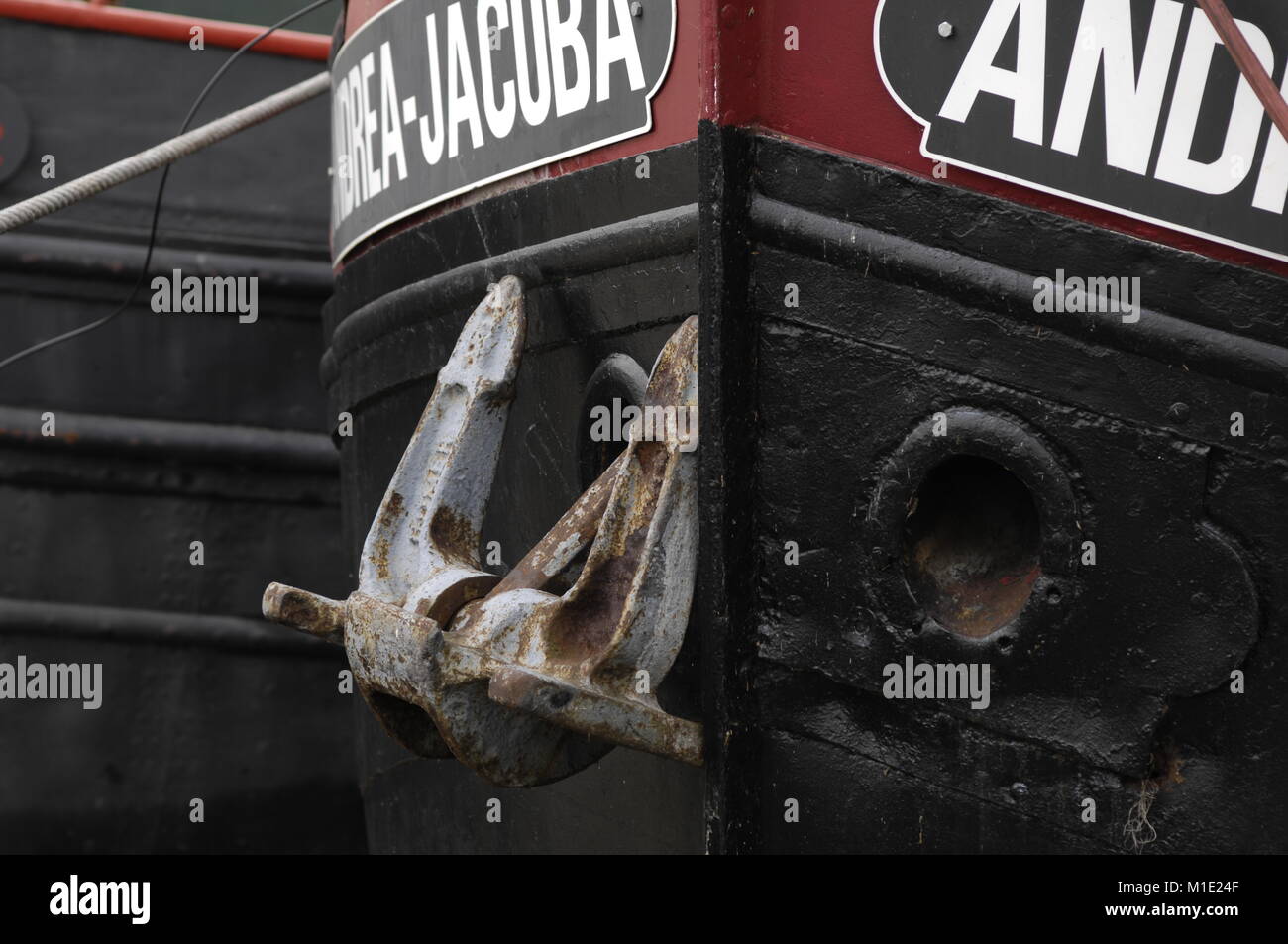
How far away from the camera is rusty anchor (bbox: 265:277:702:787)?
7.32ft

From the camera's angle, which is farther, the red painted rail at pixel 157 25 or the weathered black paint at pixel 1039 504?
the red painted rail at pixel 157 25

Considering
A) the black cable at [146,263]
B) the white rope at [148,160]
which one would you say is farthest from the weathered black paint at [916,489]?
the black cable at [146,263]

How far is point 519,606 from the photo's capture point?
2.31m

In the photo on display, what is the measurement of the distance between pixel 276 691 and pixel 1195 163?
3.21 metres

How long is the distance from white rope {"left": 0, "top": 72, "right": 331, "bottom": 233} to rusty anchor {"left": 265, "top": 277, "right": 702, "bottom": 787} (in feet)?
4.16

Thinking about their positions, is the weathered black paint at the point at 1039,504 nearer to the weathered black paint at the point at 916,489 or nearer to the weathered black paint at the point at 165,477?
the weathered black paint at the point at 916,489

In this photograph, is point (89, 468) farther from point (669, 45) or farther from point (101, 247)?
point (669, 45)

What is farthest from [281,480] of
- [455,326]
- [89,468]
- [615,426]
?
[615,426]

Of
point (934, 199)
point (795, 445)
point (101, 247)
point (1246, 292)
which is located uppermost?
point (101, 247)

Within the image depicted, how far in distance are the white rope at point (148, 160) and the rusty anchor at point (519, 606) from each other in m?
1.27

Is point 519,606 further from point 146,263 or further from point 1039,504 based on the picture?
point 146,263

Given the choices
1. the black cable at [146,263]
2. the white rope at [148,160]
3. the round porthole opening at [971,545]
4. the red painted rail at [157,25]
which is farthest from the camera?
the red painted rail at [157,25]

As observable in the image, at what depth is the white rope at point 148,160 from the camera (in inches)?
130

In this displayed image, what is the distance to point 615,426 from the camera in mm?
2547
